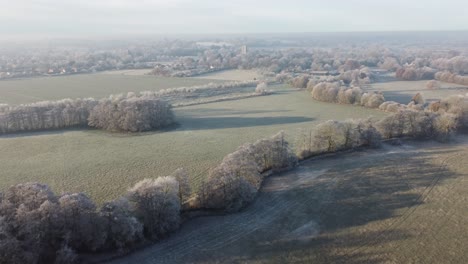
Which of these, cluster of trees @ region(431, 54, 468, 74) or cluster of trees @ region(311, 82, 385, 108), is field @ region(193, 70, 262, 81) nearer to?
cluster of trees @ region(311, 82, 385, 108)

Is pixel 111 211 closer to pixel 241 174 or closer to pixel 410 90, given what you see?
pixel 241 174

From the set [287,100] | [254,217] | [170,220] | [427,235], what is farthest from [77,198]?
[287,100]

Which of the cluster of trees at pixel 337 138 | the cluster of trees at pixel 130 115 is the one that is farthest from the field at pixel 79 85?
the cluster of trees at pixel 337 138

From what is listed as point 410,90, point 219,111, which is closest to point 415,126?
point 219,111

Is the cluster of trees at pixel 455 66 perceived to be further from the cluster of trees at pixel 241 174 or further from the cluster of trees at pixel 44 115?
the cluster of trees at pixel 44 115

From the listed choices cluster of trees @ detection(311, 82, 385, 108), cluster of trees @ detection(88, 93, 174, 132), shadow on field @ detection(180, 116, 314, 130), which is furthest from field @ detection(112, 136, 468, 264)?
cluster of trees @ detection(311, 82, 385, 108)
